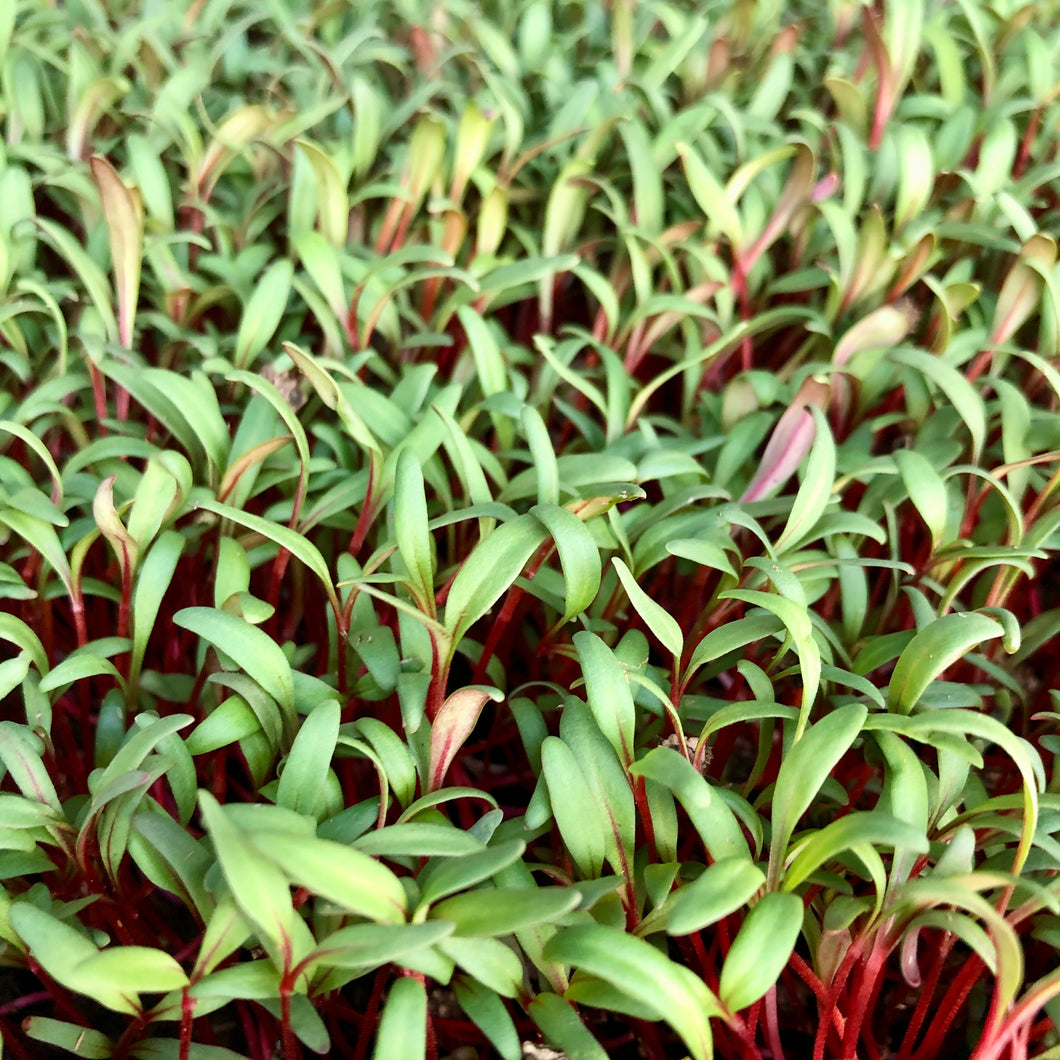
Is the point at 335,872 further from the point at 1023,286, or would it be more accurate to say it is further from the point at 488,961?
the point at 1023,286

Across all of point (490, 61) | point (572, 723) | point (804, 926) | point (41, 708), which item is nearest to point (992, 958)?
point (804, 926)

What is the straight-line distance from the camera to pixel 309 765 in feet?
1.98

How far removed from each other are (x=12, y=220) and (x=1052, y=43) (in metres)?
1.43

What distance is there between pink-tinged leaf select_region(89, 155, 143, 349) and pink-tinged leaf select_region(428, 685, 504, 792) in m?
0.56


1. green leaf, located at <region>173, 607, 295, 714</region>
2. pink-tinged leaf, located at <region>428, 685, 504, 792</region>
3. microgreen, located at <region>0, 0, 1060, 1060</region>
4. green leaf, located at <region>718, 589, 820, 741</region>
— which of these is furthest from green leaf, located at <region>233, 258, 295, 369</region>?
green leaf, located at <region>718, 589, 820, 741</region>

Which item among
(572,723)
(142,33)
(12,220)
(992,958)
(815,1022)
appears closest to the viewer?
(992,958)

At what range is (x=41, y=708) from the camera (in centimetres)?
69

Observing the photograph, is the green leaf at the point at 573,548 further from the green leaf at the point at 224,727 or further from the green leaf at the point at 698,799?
the green leaf at the point at 224,727

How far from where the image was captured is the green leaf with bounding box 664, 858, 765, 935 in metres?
0.49

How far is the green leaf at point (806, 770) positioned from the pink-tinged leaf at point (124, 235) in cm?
76

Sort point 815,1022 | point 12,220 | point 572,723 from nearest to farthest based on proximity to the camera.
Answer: point 572,723 → point 815,1022 → point 12,220

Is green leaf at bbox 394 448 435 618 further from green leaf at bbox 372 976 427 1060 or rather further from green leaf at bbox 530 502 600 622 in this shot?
green leaf at bbox 372 976 427 1060

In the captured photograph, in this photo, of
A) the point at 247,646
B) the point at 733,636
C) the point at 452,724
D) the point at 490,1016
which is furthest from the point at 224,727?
the point at 733,636

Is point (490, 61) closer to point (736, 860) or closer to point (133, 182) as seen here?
point (133, 182)
